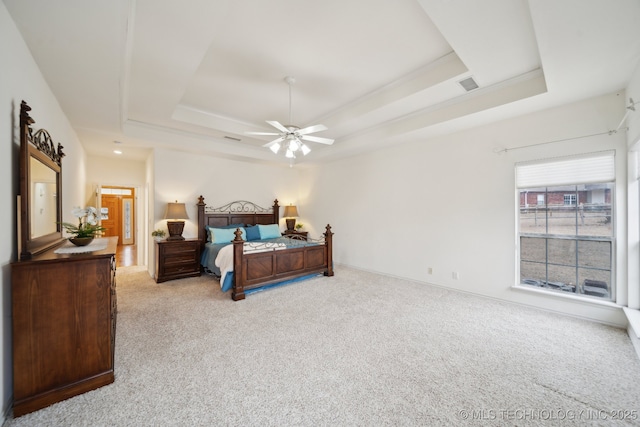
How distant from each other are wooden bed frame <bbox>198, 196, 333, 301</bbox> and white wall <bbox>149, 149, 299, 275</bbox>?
187 millimetres

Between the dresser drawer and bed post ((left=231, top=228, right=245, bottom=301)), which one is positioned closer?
bed post ((left=231, top=228, right=245, bottom=301))

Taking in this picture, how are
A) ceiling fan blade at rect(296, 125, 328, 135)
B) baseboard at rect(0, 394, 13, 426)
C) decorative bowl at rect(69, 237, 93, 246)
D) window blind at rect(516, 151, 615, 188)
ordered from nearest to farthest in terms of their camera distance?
baseboard at rect(0, 394, 13, 426), decorative bowl at rect(69, 237, 93, 246), window blind at rect(516, 151, 615, 188), ceiling fan blade at rect(296, 125, 328, 135)

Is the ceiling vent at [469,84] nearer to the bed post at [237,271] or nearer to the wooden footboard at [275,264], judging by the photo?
the wooden footboard at [275,264]

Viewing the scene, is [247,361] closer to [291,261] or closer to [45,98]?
[291,261]

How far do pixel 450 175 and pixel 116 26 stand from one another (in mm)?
4430

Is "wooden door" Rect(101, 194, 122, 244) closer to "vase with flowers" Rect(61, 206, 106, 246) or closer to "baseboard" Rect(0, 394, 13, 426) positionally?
"vase with flowers" Rect(61, 206, 106, 246)

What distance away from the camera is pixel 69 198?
3.56 meters

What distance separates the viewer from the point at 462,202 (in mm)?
4035

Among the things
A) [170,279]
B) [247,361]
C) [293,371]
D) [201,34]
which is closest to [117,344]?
[247,361]

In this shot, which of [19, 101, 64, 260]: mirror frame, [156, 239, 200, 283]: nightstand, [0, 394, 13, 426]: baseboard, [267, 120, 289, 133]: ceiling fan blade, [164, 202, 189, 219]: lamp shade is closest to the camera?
[0, 394, 13, 426]: baseboard

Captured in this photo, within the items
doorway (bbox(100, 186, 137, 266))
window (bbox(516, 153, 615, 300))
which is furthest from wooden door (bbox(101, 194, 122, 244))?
window (bbox(516, 153, 615, 300))

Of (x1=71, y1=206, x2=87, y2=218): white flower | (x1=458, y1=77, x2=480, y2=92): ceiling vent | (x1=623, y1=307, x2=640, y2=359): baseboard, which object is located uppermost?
(x1=458, y1=77, x2=480, y2=92): ceiling vent

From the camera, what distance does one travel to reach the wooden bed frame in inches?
151

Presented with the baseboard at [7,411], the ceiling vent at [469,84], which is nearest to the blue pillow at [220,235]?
the baseboard at [7,411]
